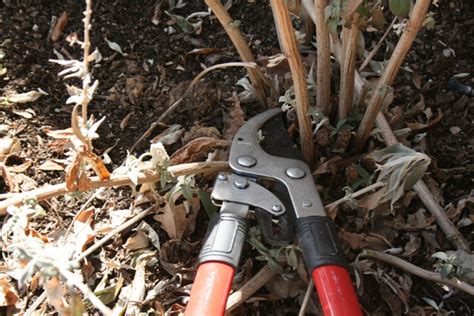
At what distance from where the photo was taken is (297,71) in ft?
3.45

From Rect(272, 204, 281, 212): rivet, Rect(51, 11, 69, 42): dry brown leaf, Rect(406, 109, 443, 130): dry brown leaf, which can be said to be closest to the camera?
Rect(272, 204, 281, 212): rivet

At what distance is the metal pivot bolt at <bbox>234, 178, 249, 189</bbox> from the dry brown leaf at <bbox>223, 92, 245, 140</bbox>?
0.54 feet

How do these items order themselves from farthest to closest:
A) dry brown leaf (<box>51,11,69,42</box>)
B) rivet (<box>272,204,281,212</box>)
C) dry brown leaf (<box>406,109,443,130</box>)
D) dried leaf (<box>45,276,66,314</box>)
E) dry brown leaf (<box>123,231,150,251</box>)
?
dry brown leaf (<box>51,11,69,42</box>) < dry brown leaf (<box>406,109,443,130</box>) < dry brown leaf (<box>123,231,150,251</box>) < rivet (<box>272,204,281,212</box>) < dried leaf (<box>45,276,66,314</box>)

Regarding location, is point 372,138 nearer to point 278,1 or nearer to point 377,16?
point 377,16

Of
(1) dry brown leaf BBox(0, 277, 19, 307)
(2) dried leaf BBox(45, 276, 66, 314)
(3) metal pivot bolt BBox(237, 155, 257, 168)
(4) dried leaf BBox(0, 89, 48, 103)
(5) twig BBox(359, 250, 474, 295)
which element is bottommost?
(5) twig BBox(359, 250, 474, 295)

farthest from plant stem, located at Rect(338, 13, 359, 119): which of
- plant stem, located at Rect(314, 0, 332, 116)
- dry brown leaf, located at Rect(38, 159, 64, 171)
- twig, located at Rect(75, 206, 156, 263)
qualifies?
dry brown leaf, located at Rect(38, 159, 64, 171)

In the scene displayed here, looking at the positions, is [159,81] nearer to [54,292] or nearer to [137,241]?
[137,241]

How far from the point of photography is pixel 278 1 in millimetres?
936

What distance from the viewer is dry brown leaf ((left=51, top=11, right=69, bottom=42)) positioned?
1390 millimetres

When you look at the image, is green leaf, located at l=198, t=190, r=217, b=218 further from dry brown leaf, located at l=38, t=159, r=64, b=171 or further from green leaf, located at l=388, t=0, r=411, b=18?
green leaf, located at l=388, t=0, r=411, b=18

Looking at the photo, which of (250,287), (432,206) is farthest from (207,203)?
(432,206)

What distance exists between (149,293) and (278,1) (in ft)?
1.58

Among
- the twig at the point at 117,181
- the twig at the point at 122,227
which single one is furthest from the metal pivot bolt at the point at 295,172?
the twig at the point at 122,227

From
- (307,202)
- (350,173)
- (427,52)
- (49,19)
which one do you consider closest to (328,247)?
(307,202)
